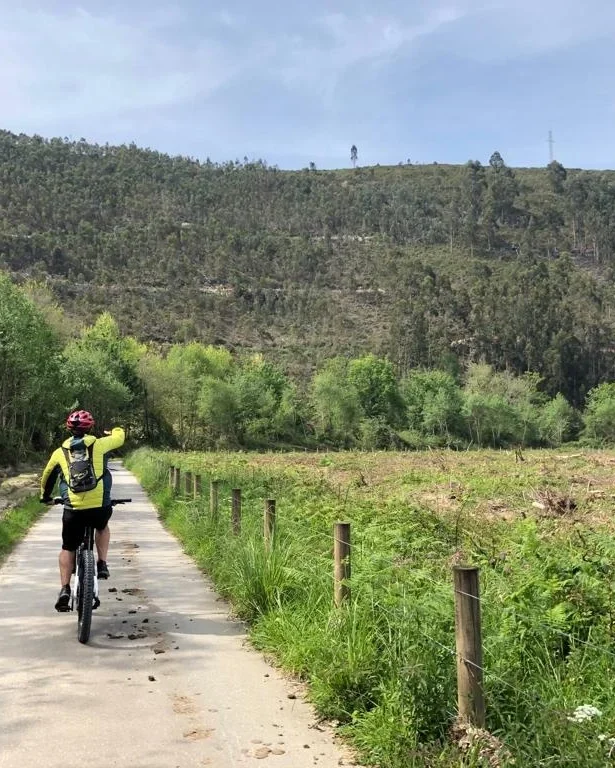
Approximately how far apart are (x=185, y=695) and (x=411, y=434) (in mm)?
94228

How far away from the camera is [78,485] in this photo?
22.5 feet

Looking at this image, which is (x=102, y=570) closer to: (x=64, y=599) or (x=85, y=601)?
(x=64, y=599)

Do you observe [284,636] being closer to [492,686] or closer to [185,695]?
[185,695]

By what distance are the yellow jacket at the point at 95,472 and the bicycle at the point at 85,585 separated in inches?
6.6

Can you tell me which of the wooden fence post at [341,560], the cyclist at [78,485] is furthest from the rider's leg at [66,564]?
the wooden fence post at [341,560]

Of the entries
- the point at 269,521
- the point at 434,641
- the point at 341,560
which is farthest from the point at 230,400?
the point at 434,641

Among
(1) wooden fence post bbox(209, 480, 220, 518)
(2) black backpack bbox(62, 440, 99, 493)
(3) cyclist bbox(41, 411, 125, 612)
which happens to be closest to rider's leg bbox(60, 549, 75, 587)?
(3) cyclist bbox(41, 411, 125, 612)

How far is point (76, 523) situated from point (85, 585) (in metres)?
0.64

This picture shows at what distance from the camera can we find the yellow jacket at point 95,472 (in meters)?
6.95

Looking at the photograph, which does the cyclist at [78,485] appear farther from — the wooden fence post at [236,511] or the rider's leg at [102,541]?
the wooden fence post at [236,511]

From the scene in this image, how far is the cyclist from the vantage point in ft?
22.7

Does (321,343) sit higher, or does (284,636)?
(321,343)

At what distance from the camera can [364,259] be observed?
178 m

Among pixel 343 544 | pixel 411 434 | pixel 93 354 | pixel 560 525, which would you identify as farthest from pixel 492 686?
pixel 411 434
